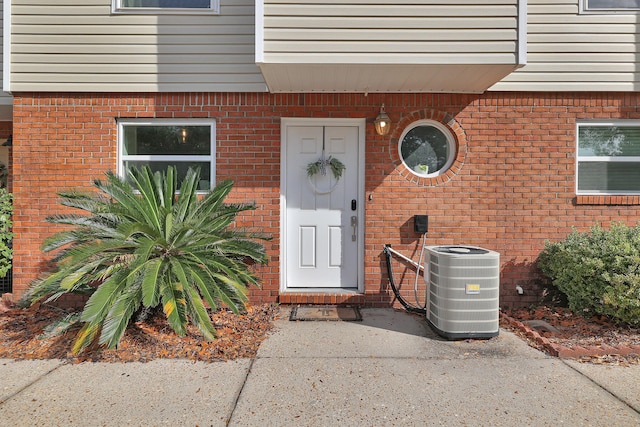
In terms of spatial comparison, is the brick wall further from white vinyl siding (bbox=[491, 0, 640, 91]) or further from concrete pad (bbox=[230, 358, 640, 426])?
concrete pad (bbox=[230, 358, 640, 426])

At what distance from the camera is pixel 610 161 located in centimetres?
509

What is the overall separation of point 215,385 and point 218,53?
4.02 m

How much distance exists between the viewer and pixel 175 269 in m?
3.54

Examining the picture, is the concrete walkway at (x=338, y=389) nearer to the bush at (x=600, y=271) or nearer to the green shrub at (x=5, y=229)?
the bush at (x=600, y=271)

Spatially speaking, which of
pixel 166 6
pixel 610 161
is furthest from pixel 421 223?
pixel 166 6

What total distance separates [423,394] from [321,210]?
2825 millimetres

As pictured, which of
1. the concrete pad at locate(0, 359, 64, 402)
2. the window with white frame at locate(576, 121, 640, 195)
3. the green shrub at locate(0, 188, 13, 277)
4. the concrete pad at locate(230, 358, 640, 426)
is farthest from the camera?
the window with white frame at locate(576, 121, 640, 195)

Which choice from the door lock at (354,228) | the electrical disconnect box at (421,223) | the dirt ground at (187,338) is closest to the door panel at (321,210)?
the door lock at (354,228)

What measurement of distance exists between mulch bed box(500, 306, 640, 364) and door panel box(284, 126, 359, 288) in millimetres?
2120

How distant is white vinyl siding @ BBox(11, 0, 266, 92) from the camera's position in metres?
4.91

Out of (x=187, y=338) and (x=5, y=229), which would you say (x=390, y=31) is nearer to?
(x=187, y=338)

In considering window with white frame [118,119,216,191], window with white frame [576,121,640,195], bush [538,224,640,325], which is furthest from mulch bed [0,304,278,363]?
window with white frame [576,121,640,195]

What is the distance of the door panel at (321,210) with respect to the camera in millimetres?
5191

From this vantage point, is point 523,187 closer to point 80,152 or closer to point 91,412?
point 91,412
